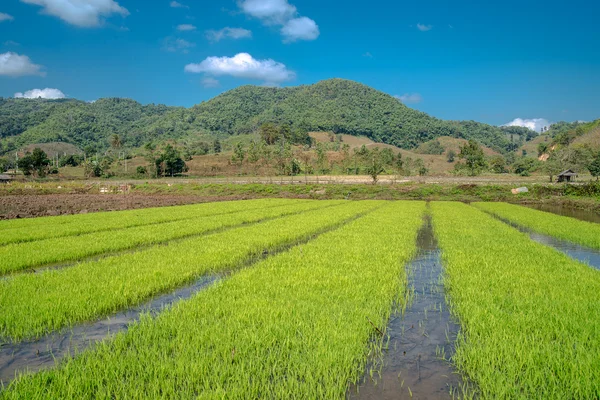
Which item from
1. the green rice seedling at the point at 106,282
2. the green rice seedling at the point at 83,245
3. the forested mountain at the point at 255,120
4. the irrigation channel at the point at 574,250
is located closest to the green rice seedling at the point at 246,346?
the green rice seedling at the point at 106,282

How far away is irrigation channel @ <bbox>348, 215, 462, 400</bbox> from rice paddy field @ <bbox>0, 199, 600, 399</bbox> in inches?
0.9

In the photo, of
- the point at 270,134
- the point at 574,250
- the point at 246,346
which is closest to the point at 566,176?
the point at 574,250

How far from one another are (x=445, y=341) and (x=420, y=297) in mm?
1784

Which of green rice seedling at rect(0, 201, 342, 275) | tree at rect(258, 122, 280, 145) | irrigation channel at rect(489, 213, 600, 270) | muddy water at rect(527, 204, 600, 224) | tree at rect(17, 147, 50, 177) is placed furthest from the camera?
tree at rect(258, 122, 280, 145)

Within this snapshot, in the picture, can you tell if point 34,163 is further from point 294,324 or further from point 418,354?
point 418,354

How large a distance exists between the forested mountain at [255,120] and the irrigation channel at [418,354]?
130 metres

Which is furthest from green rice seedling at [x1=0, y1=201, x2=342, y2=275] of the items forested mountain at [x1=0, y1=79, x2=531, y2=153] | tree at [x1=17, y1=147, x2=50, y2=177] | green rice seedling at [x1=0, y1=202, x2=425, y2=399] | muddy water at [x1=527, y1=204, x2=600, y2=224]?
forested mountain at [x1=0, y1=79, x2=531, y2=153]

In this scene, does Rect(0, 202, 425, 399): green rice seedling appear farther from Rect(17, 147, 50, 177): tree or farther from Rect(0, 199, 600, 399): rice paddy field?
Rect(17, 147, 50, 177): tree

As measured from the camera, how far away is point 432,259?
9672 mm

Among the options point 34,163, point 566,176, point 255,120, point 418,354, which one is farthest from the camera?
point 255,120

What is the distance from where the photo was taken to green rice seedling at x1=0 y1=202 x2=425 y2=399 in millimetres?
3295

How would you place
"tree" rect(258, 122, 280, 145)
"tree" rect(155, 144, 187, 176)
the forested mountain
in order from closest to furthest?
"tree" rect(155, 144, 187, 176) < "tree" rect(258, 122, 280, 145) < the forested mountain

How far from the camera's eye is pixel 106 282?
657 cm

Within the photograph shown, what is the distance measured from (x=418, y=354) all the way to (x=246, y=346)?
6.12 ft
